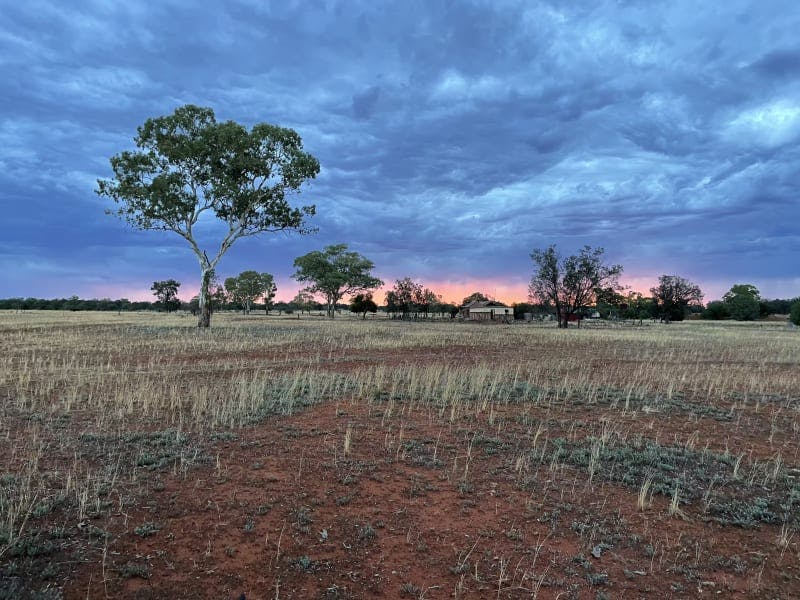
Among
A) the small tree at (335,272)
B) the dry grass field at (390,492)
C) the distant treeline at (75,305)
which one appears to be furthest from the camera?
the distant treeline at (75,305)

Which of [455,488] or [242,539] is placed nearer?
[242,539]

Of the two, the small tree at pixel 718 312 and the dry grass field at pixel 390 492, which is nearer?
the dry grass field at pixel 390 492

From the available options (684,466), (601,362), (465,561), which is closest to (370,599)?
(465,561)

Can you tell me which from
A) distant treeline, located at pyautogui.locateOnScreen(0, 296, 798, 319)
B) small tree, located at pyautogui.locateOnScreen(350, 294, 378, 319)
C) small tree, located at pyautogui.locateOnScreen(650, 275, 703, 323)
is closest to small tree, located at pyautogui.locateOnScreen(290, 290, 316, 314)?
distant treeline, located at pyautogui.locateOnScreen(0, 296, 798, 319)

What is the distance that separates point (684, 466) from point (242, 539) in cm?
730

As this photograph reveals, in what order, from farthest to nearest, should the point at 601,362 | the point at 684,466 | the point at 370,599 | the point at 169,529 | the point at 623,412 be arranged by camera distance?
the point at 601,362
the point at 623,412
the point at 684,466
the point at 169,529
the point at 370,599

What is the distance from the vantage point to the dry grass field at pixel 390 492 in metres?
4.58

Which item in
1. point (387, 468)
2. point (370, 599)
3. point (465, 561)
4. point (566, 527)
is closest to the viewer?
point (370, 599)

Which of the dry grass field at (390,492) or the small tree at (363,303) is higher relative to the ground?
the small tree at (363,303)

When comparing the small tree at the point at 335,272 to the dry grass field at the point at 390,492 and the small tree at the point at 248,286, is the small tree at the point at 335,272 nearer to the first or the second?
the small tree at the point at 248,286

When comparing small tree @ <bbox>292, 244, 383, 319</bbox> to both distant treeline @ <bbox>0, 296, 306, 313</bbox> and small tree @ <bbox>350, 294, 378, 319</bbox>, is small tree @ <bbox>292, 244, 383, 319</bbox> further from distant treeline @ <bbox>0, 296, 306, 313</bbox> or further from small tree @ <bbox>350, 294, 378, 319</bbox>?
distant treeline @ <bbox>0, 296, 306, 313</bbox>

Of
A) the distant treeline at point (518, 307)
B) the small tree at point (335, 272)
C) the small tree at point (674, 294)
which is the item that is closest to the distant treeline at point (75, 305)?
the distant treeline at point (518, 307)

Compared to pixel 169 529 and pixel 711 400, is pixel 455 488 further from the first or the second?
pixel 711 400

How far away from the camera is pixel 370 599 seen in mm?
4258
